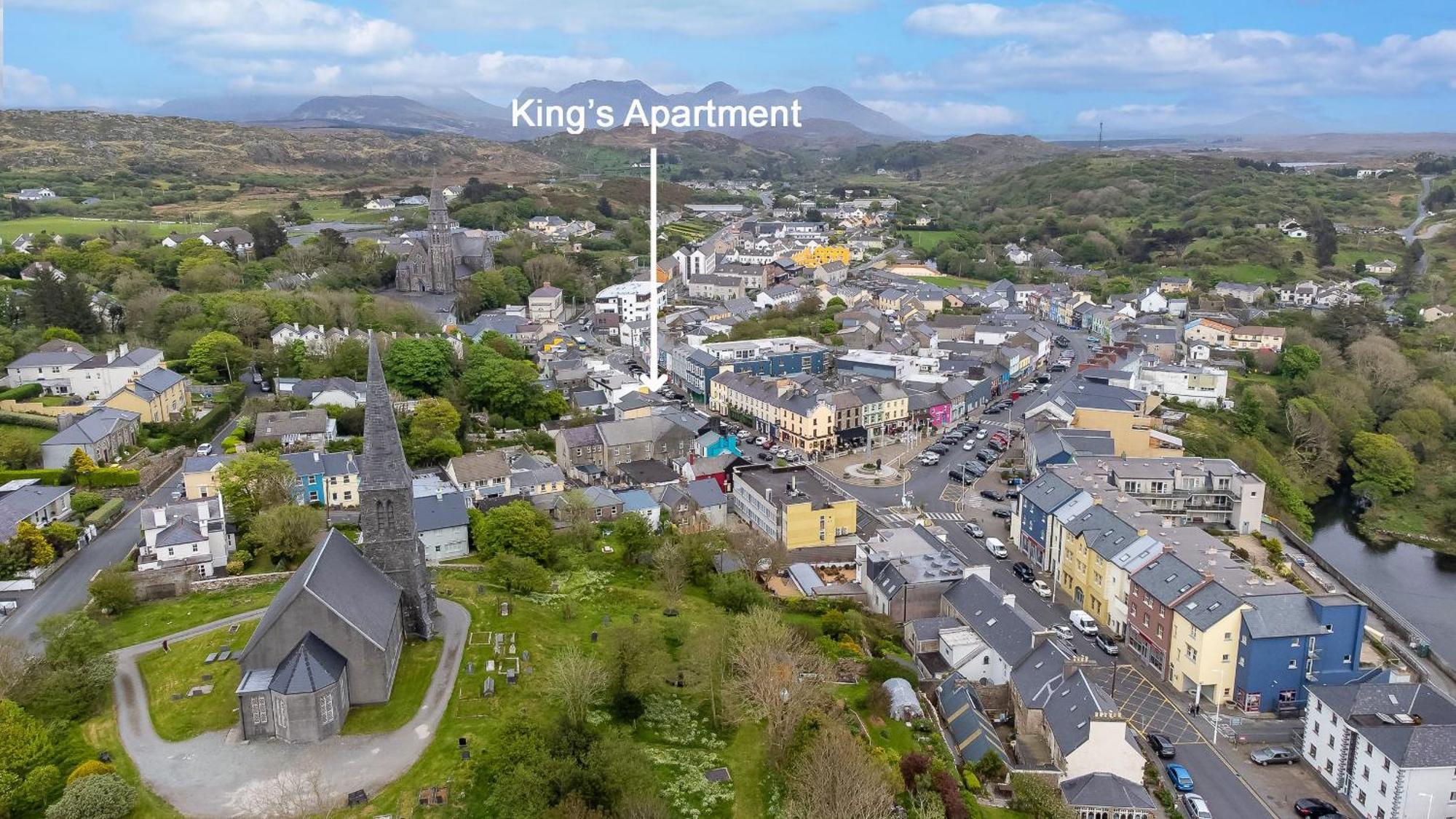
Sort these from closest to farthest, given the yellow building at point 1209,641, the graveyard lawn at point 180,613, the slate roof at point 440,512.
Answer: the graveyard lawn at point 180,613 < the yellow building at point 1209,641 < the slate roof at point 440,512

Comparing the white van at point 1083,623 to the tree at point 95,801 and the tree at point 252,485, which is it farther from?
the tree at point 252,485

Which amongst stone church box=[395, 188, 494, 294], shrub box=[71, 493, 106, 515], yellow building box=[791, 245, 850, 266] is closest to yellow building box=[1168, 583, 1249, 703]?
shrub box=[71, 493, 106, 515]

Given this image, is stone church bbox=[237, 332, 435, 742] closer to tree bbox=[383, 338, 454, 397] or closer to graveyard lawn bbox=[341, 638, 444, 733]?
graveyard lawn bbox=[341, 638, 444, 733]

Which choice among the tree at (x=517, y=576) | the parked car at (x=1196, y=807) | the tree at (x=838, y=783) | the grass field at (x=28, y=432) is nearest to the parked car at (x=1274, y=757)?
the parked car at (x=1196, y=807)

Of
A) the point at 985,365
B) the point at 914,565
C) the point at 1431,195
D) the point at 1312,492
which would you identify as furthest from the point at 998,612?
the point at 1431,195

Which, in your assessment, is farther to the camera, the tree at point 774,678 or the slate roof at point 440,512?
the slate roof at point 440,512
